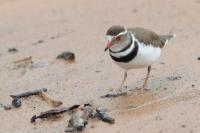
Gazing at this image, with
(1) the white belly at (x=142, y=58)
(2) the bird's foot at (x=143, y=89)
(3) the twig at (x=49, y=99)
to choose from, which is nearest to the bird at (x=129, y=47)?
(1) the white belly at (x=142, y=58)

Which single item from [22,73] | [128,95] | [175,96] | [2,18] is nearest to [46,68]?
[22,73]

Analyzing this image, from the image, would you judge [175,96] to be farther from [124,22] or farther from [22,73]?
[124,22]

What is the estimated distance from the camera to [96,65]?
8180 millimetres

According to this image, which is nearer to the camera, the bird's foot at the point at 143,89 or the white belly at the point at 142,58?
the white belly at the point at 142,58

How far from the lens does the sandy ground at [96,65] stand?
6277 mm

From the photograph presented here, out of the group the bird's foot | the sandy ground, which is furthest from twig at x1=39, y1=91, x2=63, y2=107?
the bird's foot

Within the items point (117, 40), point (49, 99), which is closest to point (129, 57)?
point (117, 40)

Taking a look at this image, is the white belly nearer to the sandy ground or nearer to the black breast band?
the black breast band

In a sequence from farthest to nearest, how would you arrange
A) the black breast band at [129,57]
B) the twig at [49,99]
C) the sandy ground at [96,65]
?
the twig at [49,99]
the black breast band at [129,57]
the sandy ground at [96,65]

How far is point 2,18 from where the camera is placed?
10867 millimetres

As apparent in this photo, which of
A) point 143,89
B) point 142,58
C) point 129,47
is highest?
point 129,47

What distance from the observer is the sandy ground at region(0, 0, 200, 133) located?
20.6 feet

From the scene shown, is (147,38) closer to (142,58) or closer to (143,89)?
(142,58)

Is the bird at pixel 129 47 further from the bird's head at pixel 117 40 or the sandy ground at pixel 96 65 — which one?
the sandy ground at pixel 96 65
